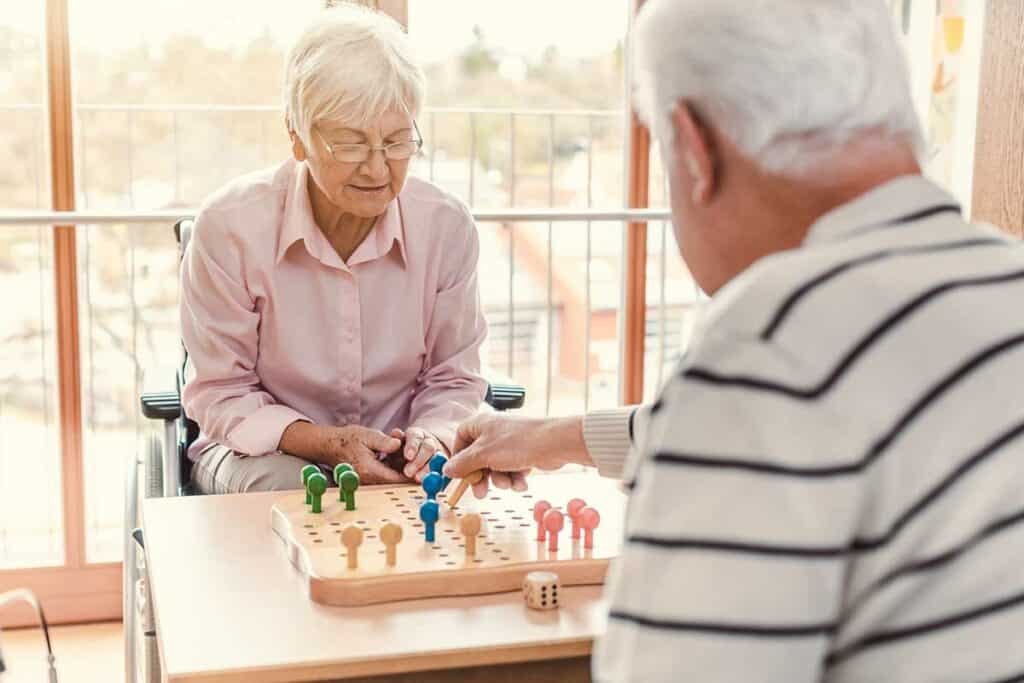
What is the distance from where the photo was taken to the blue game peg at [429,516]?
1.55 m

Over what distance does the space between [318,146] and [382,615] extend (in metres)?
0.96

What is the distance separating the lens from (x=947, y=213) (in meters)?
0.92

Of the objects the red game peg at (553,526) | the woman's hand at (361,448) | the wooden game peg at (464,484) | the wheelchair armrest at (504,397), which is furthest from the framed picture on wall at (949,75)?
the red game peg at (553,526)

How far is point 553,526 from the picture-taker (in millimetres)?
1538

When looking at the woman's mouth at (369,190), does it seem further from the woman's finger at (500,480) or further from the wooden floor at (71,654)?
the wooden floor at (71,654)

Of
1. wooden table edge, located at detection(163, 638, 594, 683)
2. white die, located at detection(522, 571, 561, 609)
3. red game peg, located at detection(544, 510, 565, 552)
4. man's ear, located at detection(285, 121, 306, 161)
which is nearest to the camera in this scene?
wooden table edge, located at detection(163, 638, 594, 683)

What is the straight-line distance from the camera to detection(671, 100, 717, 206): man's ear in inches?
37.2

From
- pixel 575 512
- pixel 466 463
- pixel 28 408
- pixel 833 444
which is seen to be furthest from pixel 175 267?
pixel 833 444

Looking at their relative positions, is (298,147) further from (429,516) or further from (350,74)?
(429,516)

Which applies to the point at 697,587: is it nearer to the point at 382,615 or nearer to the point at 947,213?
the point at 947,213

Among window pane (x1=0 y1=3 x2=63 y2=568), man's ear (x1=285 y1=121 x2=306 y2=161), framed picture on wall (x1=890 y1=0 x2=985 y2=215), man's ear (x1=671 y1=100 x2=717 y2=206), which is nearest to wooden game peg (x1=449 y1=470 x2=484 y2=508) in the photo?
man's ear (x1=285 y1=121 x2=306 y2=161)

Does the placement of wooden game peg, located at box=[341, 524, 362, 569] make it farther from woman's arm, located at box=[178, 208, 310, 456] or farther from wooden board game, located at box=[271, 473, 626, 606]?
woman's arm, located at box=[178, 208, 310, 456]

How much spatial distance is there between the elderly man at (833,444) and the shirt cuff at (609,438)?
29.5 inches

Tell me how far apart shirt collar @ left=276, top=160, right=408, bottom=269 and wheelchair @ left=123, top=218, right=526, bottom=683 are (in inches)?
11.5
